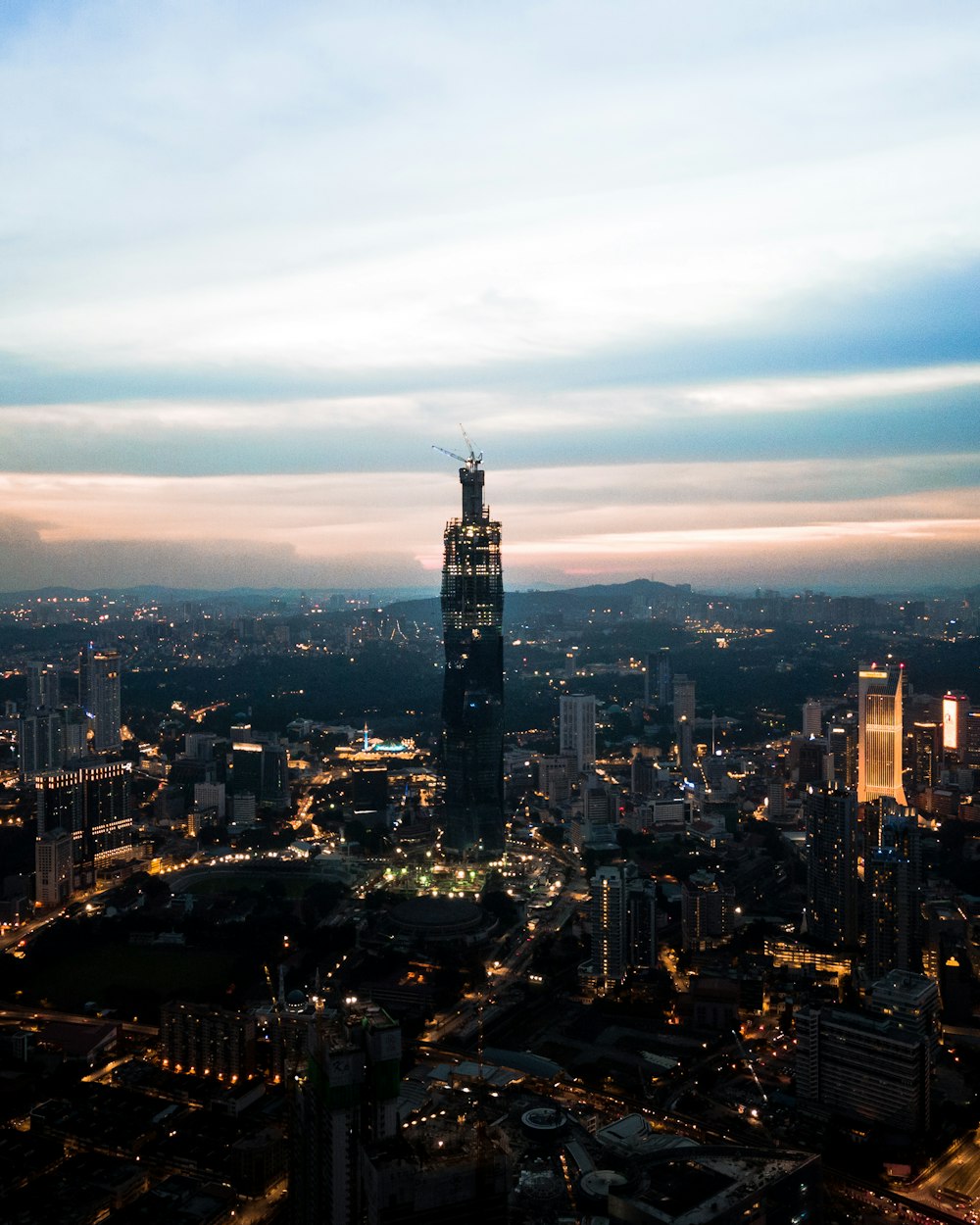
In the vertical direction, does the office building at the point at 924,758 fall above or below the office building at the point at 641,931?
above

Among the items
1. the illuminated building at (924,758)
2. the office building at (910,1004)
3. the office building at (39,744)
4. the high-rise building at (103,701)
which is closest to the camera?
the office building at (910,1004)

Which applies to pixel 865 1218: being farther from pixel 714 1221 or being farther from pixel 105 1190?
pixel 105 1190

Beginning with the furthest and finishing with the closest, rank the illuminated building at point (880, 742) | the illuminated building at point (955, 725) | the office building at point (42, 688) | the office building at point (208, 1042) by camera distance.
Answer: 1. the office building at point (42, 688)
2. the illuminated building at point (955, 725)
3. the illuminated building at point (880, 742)
4. the office building at point (208, 1042)

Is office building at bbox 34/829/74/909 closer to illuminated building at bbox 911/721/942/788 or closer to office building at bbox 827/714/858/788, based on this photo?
office building at bbox 827/714/858/788

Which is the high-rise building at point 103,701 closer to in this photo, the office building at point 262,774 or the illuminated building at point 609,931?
the office building at point 262,774

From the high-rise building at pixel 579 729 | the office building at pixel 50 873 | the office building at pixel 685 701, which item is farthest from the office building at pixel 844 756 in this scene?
the office building at pixel 50 873

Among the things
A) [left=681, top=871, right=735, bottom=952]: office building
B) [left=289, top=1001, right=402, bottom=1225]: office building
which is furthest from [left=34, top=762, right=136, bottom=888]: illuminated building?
[left=289, top=1001, right=402, bottom=1225]: office building

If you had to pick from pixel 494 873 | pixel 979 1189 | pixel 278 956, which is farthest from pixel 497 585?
pixel 979 1189
